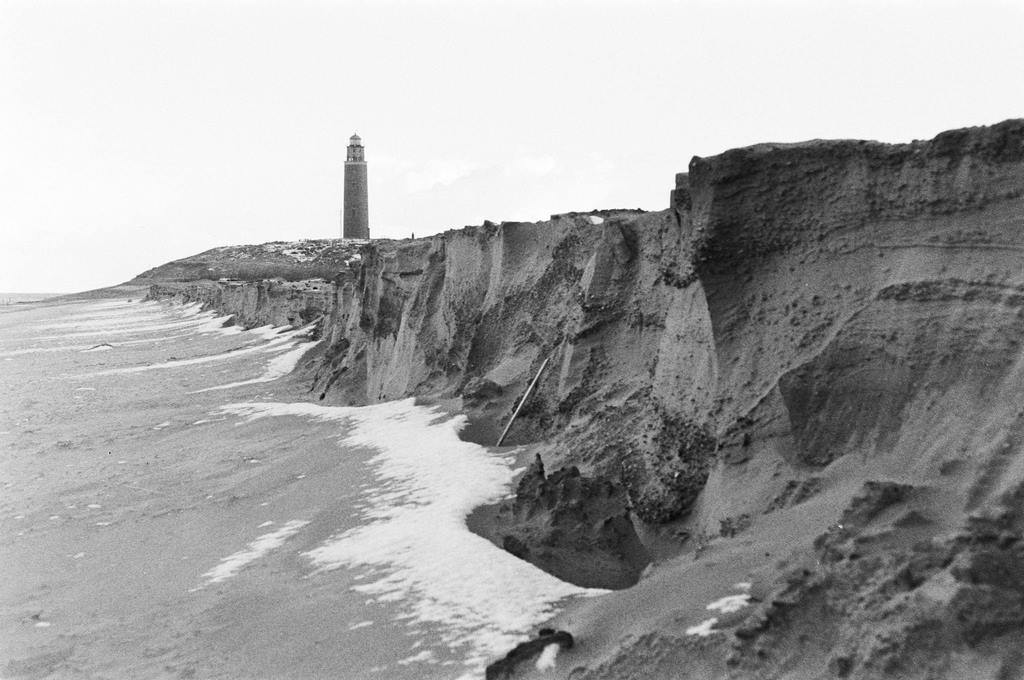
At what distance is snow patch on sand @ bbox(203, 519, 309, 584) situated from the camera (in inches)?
280

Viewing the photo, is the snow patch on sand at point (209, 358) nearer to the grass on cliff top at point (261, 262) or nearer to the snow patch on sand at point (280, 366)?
the snow patch on sand at point (280, 366)

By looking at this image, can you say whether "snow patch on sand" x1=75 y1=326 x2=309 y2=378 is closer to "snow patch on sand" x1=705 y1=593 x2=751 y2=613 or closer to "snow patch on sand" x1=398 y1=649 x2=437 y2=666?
"snow patch on sand" x1=398 y1=649 x2=437 y2=666

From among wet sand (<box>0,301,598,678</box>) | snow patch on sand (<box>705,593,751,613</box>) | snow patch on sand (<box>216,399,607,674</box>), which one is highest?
snow patch on sand (<box>705,593,751,613</box>)

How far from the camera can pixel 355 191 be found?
8550 centimetres

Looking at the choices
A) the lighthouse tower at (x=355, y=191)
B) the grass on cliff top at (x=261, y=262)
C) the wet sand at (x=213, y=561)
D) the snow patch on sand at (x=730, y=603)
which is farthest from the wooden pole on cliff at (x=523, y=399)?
the lighthouse tower at (x=355, y=191)

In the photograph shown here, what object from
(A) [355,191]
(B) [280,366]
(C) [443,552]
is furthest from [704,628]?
(A) [355,191]

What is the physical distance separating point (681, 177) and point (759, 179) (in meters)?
0.78

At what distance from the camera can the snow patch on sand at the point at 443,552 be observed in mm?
5406

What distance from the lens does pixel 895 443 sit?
207 inches

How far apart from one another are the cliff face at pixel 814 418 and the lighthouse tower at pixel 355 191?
255ft

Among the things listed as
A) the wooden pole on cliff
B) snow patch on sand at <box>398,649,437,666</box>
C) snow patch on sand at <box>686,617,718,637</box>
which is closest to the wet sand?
snow patch on sand at <box>398,649,437,666</box>

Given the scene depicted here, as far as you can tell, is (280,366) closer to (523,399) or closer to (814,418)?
(523,399)

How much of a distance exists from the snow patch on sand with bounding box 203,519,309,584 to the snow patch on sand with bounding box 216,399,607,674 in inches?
21.9

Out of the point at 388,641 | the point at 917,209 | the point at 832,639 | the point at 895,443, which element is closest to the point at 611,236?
the point at 917,209
